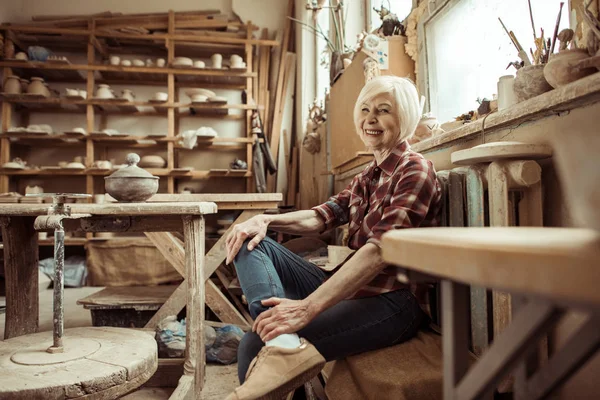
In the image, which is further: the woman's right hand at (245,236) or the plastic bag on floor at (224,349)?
the plastic bag on floor at (224,349)

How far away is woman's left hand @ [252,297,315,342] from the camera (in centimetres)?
112

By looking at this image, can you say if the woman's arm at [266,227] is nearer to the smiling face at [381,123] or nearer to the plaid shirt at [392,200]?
the plaid shirt at [392,200]

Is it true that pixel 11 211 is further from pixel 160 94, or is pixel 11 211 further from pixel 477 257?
Result: pixel 160 94

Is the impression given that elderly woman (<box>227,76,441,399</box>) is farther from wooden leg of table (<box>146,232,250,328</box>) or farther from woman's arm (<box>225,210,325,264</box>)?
wooden leg of table (<box>146,232,250,328</box>)

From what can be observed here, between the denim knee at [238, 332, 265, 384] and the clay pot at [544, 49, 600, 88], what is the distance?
104cm

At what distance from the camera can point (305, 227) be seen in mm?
1742

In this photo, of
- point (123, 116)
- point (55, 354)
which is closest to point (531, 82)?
point (55, 354)

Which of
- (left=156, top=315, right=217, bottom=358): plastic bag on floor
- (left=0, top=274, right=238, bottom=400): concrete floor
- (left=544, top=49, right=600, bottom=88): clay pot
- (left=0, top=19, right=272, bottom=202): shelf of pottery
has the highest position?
(left=0, top=19, right=272, bottom=202): shelf of pottery

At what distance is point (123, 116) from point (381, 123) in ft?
16.7

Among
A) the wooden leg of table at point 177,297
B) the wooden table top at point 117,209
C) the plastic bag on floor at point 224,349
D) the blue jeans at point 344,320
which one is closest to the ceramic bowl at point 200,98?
the wooden leg of table at point 177,297

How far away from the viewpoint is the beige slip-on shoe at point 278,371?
0.99 metres

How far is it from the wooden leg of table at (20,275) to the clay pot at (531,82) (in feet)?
7.10

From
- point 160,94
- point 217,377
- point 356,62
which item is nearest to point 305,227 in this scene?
point 217,377

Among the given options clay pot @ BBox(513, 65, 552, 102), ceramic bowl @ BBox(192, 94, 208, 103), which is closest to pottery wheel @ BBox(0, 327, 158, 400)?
clay pot @ BBox(513, 65, 552, 102)
